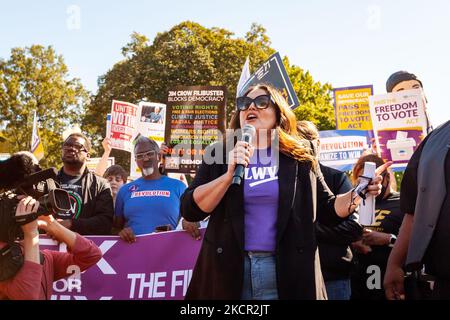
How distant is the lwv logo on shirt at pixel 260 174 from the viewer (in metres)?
2.69

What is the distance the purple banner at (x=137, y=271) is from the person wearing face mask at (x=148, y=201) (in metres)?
0.15

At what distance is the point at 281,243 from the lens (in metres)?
2.54

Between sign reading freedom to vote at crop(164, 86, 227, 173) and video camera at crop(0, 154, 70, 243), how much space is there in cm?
494

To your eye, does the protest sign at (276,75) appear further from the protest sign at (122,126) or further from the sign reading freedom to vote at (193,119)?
the protest sign at (122,126)

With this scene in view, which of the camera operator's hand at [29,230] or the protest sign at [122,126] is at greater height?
the protest sign at [122,126]

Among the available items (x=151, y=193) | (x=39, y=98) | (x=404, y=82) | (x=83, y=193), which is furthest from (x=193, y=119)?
(x=39, y=98)

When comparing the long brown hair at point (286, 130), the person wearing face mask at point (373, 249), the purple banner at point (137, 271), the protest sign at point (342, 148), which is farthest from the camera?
the protest sign at point (342, 148)

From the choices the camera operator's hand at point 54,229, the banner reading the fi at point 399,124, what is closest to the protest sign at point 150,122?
the banner reading the fi at point 399,124

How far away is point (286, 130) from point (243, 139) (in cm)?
39

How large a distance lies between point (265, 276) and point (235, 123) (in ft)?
3.08

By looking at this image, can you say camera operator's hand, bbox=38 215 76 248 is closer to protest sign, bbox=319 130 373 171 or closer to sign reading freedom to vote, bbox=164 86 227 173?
sign reading freedom to vote, bbox=164 86 227 173

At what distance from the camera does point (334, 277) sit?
3904mm

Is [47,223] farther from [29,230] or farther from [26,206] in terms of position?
[26,206]

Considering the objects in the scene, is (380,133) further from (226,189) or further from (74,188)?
(226,189)
